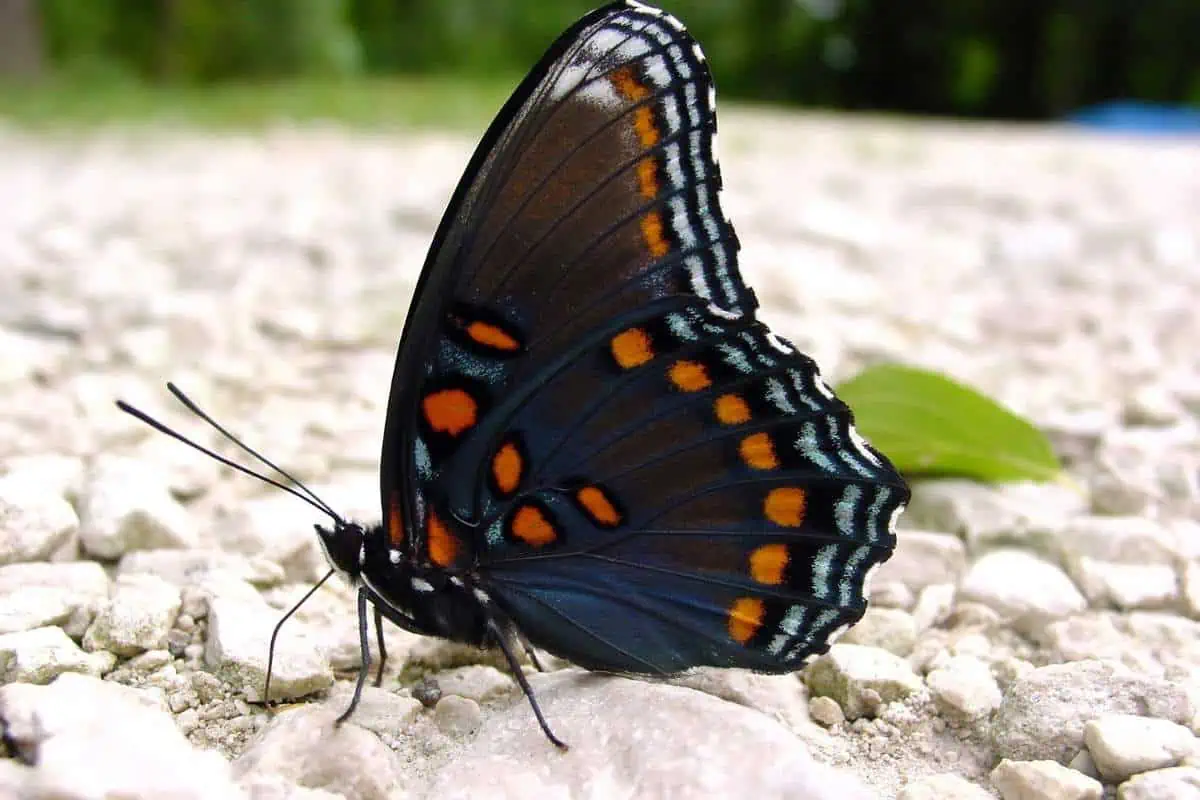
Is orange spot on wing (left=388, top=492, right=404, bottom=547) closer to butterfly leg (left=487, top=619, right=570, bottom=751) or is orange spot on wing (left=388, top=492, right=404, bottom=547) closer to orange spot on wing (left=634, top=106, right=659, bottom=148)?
butterfly leg (left=487, top=619, right=570, bottom=751)

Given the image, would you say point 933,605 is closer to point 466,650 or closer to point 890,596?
point 890,596

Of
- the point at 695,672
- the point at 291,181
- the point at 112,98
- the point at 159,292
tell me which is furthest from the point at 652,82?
the point at 112,98

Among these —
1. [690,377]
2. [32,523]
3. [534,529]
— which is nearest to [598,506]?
[534,529]

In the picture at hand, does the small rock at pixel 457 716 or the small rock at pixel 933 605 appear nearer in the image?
the small rock at pixel 457 716

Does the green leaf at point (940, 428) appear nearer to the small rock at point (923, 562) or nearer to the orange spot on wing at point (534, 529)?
the small rock at point (923, 562)

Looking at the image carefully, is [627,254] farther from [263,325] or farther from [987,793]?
[263,325]

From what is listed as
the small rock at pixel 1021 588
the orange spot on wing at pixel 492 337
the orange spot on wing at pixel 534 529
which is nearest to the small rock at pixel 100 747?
the orange spot on wing at pixel 534 529
